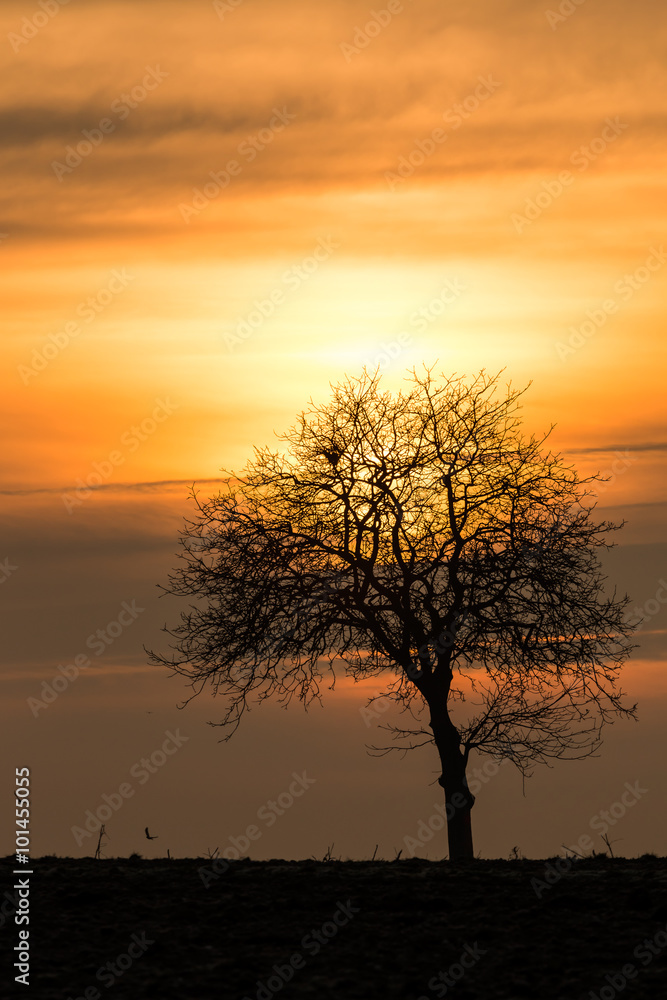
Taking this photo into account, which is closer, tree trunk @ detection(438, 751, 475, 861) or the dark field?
the dark field

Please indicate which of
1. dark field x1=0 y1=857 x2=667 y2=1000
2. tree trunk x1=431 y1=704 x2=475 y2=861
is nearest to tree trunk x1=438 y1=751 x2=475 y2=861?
tree trunk x1=431 y1=704 x2=475 y2=861

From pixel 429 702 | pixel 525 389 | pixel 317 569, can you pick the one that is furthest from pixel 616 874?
pixel 525 389

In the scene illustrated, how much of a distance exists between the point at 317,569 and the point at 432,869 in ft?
22.3

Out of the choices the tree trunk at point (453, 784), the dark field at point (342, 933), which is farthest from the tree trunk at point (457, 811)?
the dark field at point (342, 933)

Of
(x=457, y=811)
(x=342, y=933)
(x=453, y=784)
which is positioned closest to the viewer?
(x=342, y=933)

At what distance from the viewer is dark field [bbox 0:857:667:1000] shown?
34.7ft

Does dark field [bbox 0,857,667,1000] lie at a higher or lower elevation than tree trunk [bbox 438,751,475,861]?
lower

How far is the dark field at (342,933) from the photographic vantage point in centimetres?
1056

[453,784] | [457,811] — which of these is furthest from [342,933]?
[453,784]

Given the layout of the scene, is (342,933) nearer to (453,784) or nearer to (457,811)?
(457,811)

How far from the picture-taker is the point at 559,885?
14.0 m

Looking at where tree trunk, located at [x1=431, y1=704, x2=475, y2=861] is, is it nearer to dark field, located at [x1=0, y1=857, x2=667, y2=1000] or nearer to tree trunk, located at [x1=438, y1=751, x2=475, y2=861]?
tree trunk, located at [x1=438, y1=751, x2=475, y2=861]

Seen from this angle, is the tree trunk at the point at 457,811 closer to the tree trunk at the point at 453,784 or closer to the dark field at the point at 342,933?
the tree trunk at the point at 453,784

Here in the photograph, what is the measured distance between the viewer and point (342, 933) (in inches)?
477
